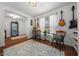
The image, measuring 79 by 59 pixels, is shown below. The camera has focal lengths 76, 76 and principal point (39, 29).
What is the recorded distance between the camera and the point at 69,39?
1.29 meters

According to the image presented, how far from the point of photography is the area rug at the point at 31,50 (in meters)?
1.28

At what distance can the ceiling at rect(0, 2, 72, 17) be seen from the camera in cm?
124

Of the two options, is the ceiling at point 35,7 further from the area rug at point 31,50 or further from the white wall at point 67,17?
the area rug at point 31,50

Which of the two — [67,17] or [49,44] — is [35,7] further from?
[49,44]

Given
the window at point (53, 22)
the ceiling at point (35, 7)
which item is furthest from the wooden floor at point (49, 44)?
the ceiling at point (35, 7)

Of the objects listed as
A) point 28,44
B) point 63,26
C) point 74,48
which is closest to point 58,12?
point 63,26

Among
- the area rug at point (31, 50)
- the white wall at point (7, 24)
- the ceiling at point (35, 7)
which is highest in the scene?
the ceiling at point (35, 7)

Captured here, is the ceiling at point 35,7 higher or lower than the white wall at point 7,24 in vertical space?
higher

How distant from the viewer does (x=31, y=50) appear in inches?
54.1

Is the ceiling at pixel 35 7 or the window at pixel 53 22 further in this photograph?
the window at pixel 53 22

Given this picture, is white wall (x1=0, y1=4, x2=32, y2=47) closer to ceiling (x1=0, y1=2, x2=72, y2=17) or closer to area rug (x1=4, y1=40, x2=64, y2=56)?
ceiling (x1=0, y1=2, x2=72, y2=17)

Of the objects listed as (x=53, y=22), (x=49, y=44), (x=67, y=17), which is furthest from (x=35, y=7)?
(x=49, y=44)

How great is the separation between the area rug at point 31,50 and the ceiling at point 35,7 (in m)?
0.55

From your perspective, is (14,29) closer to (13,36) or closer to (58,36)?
(13,36)
